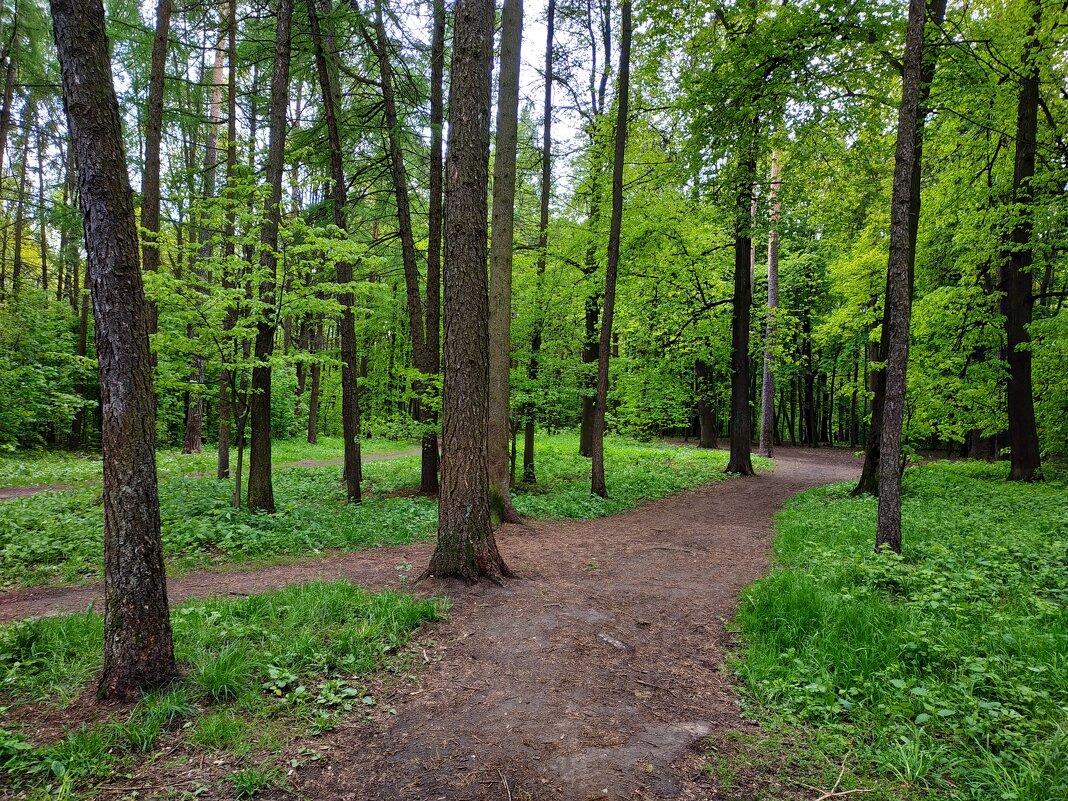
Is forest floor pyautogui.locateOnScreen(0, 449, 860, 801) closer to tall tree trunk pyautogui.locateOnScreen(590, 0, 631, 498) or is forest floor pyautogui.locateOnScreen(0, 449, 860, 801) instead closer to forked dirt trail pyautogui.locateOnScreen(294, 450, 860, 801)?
forked dirt trail pyautogui.locateOnScreen(294, 450, 860, 801)

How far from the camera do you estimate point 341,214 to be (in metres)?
10.3

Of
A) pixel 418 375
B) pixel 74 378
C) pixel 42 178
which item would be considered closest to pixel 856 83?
pixel 418 375

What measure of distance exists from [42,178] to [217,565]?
24.5 meters

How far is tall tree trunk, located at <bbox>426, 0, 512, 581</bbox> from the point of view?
5488 mm

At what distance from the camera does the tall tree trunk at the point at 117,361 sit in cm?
309

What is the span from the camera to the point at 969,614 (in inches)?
165

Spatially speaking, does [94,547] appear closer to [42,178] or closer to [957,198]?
[957,198]

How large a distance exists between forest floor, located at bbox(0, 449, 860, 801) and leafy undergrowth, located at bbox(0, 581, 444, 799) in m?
0.19

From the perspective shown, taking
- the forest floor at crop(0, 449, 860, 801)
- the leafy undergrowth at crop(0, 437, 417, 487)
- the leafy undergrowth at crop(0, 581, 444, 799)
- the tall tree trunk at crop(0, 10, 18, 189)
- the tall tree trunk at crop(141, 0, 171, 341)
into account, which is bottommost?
the leafy undergrowth at crop(0, 437, 417, 487)

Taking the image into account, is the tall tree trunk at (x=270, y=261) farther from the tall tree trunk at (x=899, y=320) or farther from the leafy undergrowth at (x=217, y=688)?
the tall tree trunk at (x=899, y=320)

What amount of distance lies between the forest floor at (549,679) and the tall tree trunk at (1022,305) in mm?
8688

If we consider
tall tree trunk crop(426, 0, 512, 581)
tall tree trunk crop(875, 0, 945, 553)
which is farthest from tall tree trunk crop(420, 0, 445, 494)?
tall tree trunk crop(875, 0, 945, 553)

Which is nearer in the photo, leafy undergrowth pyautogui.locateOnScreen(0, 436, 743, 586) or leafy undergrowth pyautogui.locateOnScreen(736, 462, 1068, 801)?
leafy undergrowth pyautogui.locateOnScreen(736, 462, 1068, 801)

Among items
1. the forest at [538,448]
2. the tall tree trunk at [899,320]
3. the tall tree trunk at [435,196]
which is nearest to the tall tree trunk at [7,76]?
the forest at [538,448]
